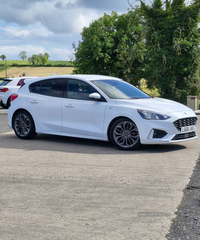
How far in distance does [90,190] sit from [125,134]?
10.6 ft

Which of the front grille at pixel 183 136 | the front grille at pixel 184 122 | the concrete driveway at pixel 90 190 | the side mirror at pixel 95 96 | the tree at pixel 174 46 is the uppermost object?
the tree at pixel 174 46

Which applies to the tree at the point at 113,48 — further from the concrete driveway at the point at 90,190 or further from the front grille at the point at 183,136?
the concrete driveway at the point at 90,190

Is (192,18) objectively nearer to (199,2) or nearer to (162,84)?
(199,2)

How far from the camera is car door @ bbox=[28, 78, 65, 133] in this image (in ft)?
31.2

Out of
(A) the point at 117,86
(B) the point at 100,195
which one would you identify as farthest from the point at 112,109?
(B) the point at 100,195

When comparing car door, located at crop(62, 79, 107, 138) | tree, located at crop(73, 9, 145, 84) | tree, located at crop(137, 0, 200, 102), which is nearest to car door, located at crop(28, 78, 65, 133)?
car door, located at crop(62, 79, 107, 138)

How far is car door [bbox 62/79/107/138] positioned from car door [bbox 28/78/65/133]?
0.20 meters

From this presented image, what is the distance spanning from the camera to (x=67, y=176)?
6199 millimetres

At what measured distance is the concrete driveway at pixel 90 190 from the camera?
3.95 metres

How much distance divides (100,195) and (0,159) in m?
3.15

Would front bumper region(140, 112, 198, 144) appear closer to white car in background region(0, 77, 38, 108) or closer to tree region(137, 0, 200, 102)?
white car in background region(0, 77, 38, 108)

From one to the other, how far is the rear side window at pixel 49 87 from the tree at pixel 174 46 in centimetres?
1899

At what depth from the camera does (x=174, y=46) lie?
27.6 meters

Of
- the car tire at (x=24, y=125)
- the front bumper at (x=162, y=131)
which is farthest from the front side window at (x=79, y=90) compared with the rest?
the front bumper at (x=162, y=131)
